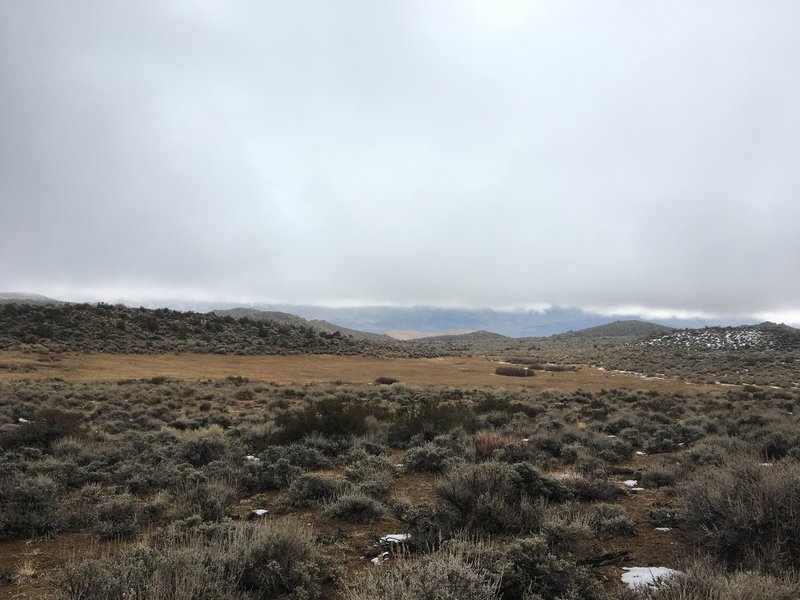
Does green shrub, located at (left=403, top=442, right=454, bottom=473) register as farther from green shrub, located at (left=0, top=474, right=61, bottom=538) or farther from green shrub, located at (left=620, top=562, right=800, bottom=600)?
green shrub, located at (left=0, top=474, right=61, bottom=538)

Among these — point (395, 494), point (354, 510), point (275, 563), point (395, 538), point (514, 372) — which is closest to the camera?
point (275, 563)

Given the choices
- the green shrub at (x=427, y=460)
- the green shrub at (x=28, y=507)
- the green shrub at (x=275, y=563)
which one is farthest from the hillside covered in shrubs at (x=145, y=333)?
the green shrub at (x=275, y=563)

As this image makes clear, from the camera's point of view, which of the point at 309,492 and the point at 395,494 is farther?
the point at 395,494

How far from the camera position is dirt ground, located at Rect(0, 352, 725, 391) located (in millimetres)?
30891

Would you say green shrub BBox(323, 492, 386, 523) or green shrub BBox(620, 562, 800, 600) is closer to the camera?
green shrub BBox(620, 562, 800, 600)

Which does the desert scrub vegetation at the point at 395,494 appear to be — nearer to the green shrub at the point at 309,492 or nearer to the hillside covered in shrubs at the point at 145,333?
the green shrub at the point at 309,492

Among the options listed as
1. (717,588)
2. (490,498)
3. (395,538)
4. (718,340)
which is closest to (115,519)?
(395,538)

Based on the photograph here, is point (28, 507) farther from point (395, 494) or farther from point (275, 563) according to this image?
point (395, 494)

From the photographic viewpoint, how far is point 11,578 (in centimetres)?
521

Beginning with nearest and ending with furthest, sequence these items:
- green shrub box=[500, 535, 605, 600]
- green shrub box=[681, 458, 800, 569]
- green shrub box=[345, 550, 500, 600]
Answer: green shrub box=[345, 550, 500, 600], green shrub box=[500, 535, 605, 600], green shrub box=[681, 458, 800, 569]

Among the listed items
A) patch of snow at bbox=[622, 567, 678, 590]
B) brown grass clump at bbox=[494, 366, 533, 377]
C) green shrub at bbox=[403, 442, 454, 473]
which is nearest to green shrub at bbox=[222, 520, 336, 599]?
patch of snow at bbox=[622, 567, 678, 590]

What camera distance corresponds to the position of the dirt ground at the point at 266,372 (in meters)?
30.9

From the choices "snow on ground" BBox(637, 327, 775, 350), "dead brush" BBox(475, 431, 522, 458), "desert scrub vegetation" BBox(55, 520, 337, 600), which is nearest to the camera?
"desert scrub vegetation" BBox(55, 520, 337, 600)

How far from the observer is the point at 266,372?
3791 centimetres
